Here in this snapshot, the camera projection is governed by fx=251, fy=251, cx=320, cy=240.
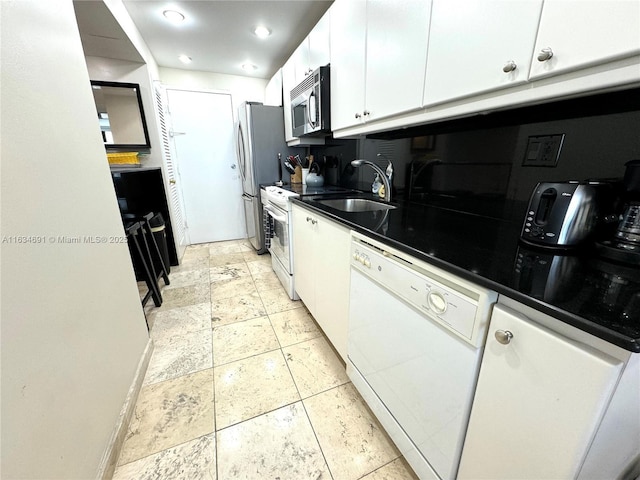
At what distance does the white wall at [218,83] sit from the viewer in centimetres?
338

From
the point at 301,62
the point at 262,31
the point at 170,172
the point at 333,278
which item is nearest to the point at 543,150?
the point at 333,278

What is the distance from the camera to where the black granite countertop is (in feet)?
1.45

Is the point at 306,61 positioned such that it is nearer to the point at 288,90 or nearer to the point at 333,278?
the point at 288,90

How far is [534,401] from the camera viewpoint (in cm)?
52

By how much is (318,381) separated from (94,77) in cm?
338

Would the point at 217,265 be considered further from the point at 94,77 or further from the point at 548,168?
the point at 548,168

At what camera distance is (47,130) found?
833 millimetres

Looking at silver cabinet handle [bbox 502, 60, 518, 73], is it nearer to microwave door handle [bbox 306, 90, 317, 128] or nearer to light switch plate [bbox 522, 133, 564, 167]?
light switch plate [bbox 522, 133, 564, 167]

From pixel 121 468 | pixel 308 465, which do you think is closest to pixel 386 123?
pixel 308 465

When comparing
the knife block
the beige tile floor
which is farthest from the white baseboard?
the knife block

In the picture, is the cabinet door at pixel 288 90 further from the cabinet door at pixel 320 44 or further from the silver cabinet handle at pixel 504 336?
the silver cabinet handle at pixel 504 336

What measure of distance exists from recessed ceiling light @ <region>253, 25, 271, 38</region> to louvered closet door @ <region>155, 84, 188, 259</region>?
1.34m

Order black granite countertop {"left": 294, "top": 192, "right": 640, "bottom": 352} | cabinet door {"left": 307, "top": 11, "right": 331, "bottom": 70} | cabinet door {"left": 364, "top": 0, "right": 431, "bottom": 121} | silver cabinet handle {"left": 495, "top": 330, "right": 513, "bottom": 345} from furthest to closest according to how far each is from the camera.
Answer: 1. cabinet door {"left": 307, "top": 11, "right": 331, "bottom": 70}
2. cabinet door {"left": 364, "top": 0, "right": 431, "bottom": 121}
3. silver cabinet handle {"left": 495, "top": 330, "right": 513, "bottom": 345}
4. black granite countertop {"left": 294, "top": 192, "right": 640, "bottom": 352}

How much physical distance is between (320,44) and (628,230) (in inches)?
Answer: 81.2
